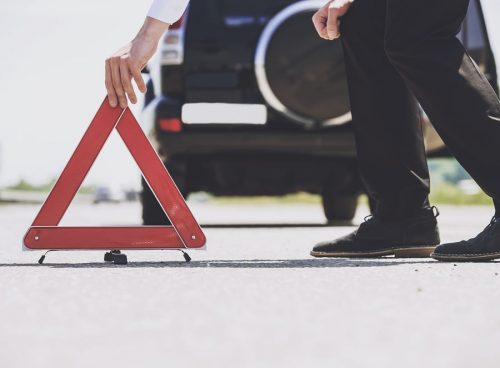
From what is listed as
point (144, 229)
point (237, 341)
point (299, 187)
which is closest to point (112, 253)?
point (144, 229)

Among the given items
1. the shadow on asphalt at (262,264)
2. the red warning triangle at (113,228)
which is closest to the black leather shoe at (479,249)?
the shadow on asphalt at (262,264)

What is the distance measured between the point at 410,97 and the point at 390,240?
60 centimetres

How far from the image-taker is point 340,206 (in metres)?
8.46

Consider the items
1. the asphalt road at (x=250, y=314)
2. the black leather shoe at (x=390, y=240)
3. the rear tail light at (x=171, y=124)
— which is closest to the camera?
the asphalt road at (x=250, y=314)

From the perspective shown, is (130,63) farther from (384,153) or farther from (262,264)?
(384,153)

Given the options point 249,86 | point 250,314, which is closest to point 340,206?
point 249,86

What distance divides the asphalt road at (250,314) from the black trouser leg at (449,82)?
16.8 inches

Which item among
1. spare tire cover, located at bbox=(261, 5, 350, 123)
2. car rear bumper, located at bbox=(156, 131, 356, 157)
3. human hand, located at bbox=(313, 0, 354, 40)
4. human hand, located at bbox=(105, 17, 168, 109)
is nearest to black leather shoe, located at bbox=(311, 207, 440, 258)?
human hand, located at bbox=(313, 0, 354, 40)

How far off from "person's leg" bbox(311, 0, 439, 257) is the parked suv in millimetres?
1723

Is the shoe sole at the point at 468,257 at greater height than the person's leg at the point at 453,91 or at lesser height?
lesser

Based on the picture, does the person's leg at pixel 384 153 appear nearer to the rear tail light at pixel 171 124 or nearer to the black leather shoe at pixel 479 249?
the black leather shoe at pixel 479 249

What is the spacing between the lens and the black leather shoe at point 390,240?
13.0 feet

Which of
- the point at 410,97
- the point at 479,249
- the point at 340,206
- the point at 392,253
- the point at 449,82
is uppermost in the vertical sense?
the point at 449,82

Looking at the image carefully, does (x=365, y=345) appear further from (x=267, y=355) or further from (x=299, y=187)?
(x=299, y=187)
